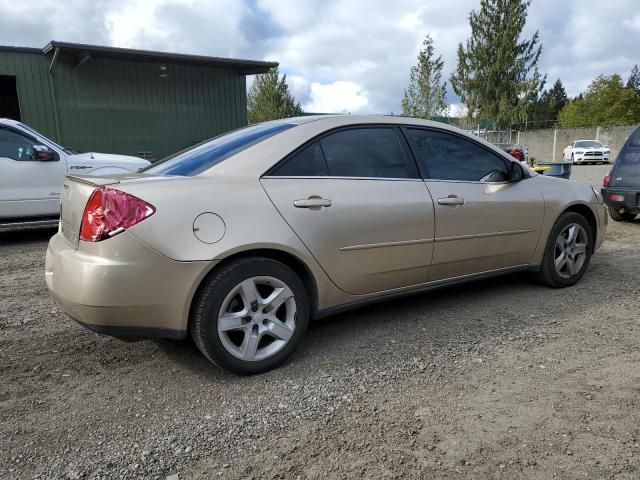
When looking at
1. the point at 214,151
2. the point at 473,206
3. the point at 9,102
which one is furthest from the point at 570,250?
the point at 9,102

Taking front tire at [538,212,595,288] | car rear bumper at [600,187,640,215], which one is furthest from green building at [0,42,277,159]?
front tire at [538,212,595,288]

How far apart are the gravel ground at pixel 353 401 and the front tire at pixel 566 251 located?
57cm

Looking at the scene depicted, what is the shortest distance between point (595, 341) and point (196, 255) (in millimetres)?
2701

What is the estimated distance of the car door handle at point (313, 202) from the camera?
115 inches

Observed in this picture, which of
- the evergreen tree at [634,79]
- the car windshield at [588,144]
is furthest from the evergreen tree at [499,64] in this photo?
the evergreen tree at [634,79]

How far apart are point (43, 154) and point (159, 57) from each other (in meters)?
7.59

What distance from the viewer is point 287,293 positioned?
2.88m

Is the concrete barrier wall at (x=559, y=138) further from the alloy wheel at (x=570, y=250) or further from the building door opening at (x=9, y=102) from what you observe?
the alloy wheel at (x=570, y=250)

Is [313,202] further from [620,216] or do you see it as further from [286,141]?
[620,216]

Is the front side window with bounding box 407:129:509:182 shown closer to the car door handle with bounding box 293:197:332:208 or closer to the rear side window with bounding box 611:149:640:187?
the car door handle with bounding box 293:197:332:208

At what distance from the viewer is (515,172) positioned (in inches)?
159

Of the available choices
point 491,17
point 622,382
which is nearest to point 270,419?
point 622,382

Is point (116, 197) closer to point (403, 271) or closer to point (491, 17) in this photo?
point (403, 271)

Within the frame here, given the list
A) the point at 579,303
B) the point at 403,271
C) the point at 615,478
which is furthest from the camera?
the point at 579,303
